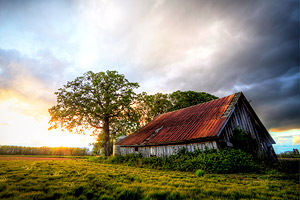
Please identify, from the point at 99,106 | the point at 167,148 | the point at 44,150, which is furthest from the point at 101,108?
the point at 44,150

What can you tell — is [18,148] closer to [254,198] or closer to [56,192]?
[56,192]

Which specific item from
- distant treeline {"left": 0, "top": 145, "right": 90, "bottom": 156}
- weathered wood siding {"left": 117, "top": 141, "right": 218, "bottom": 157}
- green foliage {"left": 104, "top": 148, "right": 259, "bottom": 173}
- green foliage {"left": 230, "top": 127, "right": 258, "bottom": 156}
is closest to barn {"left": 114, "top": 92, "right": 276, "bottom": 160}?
weathered wood siding {"left": 117, "top": 141, "right": 218, "bottom": 157}

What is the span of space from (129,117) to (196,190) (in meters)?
18.7

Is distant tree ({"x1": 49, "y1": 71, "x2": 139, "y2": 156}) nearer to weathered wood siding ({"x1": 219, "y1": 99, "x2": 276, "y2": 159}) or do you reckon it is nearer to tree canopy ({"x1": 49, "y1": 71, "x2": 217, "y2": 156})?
tree canopy ({"x1": 49, "y1": 71, "x2": 217, "y2": 156})

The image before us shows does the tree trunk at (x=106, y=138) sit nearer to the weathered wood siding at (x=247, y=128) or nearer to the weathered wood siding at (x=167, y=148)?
the weathered wood siding at (x=167, y=148)

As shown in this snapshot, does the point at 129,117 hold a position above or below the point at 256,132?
above

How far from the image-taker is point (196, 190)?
→ 464 cm

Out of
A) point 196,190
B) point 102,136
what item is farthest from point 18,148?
point 196,190

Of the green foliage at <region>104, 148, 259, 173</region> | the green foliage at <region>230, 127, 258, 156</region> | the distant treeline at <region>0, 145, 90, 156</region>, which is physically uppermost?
the green foliage at <region>230, 127, 258, 156</region>

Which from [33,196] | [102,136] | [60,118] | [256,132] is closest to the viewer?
[33,196]

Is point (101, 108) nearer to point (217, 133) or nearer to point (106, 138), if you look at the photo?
point (106, 138)

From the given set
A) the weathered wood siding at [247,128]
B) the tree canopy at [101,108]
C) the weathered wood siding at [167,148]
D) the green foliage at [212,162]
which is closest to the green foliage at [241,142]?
the weathered wood siding at [247,128]

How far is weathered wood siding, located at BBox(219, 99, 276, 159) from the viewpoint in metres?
12.4

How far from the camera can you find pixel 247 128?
47.1 ft
